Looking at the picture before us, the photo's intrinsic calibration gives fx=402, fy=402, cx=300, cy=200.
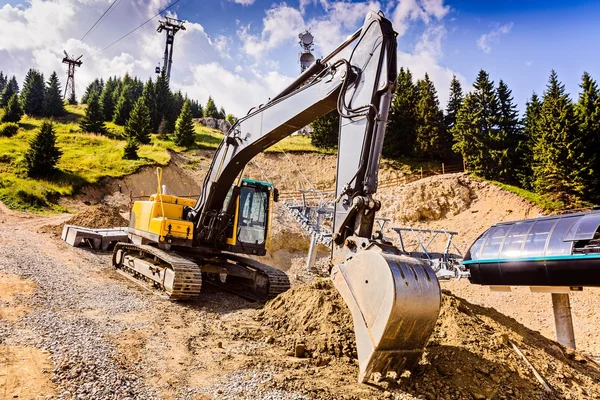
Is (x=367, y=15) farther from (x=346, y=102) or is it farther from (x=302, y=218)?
(x=302, y=218)

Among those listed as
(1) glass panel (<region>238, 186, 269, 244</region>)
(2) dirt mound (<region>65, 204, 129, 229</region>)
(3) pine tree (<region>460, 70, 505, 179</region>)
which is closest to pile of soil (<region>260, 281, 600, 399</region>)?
(1) glass panel (<region>238, 186, 269, 244</region>)

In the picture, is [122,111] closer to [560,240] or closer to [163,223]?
[163,223]

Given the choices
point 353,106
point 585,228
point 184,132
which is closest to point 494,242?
point 585,228

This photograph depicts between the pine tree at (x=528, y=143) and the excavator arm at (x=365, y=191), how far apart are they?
24697 mm

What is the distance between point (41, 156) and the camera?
28.3m

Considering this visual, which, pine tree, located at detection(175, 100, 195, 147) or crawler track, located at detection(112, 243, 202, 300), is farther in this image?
pine tree, located at detection(175, 100, 195, 147)

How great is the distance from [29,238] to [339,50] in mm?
13817

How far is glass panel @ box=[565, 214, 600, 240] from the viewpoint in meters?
9.55

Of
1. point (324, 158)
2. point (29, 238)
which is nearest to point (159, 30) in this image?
point (324, 158)

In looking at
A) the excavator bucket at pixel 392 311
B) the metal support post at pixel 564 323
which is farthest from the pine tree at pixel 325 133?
the excavator bucket at pixel 392 311

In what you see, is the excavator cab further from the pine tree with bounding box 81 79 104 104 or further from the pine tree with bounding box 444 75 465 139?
the pine tree with bounding box 81 79 104 104

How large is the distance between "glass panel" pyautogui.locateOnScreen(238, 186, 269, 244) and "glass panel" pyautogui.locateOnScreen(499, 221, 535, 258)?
6852 mm

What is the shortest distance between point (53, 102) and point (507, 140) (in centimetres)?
6246

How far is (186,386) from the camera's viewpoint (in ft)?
14.5
